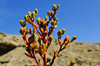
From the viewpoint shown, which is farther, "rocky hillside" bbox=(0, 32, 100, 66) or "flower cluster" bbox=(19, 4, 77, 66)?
"rocky hillside" bbox=(0, 32, 100, 66)

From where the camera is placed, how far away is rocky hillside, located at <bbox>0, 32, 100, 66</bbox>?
6.36m

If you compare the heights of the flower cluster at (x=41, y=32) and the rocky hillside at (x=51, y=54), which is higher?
the rocky hillside at (x=51, y=54)

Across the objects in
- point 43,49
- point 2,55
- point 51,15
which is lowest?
point 43,49

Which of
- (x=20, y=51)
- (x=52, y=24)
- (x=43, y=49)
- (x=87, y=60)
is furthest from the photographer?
(x=20, y=51)

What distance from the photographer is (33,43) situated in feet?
6.06

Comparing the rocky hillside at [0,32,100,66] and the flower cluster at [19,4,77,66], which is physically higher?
the rocky hillside at [0,32,100,66]

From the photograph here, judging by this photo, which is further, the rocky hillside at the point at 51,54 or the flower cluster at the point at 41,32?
the rocky hillside at the point at 51,54

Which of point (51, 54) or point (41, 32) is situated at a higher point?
point (51, 54)

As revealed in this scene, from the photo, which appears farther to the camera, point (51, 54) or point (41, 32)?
point (51, 54)

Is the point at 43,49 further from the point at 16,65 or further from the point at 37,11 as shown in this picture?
the point at 16,65

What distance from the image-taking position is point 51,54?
23.0ft

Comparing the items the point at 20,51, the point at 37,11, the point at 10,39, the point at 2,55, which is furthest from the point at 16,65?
the point at 37,11

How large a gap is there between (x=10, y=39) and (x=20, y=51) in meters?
1.48

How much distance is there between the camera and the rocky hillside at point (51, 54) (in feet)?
20.9
